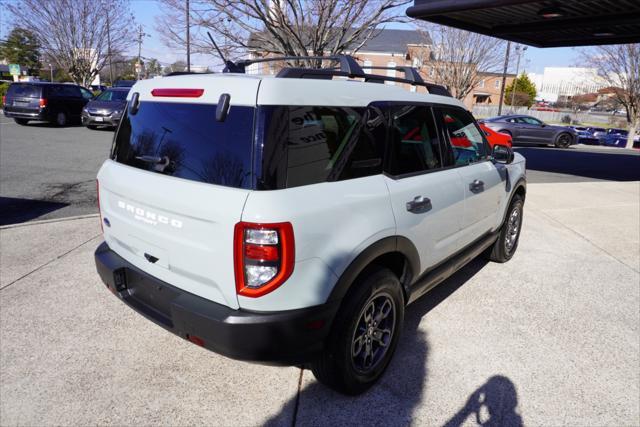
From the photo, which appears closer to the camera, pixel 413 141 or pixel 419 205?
pixel 419 205

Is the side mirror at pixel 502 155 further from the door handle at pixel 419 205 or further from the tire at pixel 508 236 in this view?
the door handle at pixel 419 205

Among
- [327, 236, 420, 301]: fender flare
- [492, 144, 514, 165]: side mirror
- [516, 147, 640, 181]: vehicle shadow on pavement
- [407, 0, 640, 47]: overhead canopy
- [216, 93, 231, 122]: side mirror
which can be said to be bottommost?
[516, 147, 640, 181]: vehicle shadow on pavement

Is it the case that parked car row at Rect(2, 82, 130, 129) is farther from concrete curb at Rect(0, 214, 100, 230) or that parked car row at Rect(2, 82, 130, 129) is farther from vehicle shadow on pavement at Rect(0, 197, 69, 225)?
concrete curb at Rect(0, 214, 100, 230)

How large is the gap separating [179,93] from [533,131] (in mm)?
21724

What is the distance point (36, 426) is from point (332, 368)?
1.62m

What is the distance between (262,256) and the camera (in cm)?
209

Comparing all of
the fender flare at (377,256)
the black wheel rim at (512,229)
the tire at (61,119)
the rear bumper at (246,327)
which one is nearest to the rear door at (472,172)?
the black wheel rim at (512,229)

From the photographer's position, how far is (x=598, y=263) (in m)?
5.21

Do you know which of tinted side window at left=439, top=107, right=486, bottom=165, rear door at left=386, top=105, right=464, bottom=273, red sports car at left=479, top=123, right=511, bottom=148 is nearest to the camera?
rear door at left=386, top=105, right=464, bottom=273

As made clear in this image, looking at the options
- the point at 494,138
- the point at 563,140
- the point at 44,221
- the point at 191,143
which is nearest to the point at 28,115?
the point at 44,221

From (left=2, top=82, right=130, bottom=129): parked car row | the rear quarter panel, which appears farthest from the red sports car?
(left=2, top=82, right=130, bottom=129): parked car row

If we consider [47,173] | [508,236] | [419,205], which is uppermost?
[419,205]

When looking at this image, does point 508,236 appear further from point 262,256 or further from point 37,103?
point 37,103

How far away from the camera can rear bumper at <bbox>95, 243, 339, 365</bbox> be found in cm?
216
